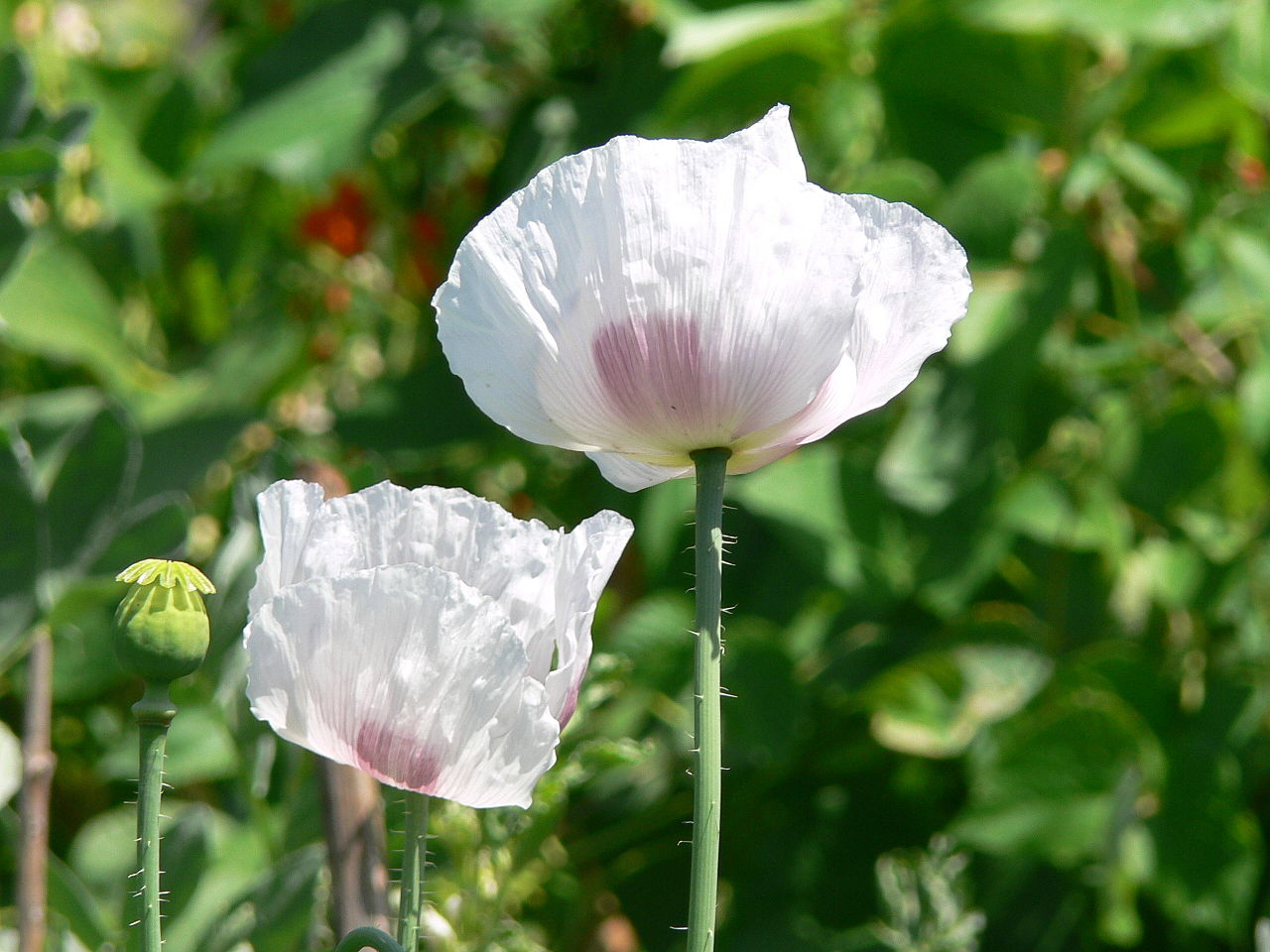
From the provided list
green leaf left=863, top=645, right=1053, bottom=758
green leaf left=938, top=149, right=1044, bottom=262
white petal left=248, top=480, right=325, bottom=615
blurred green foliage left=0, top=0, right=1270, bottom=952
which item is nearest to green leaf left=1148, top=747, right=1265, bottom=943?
blurred green foliage left=0, top=0, right=1270, bottom=952

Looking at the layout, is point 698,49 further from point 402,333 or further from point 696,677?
point 696,677

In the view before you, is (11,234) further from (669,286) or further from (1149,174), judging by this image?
(1149,174)

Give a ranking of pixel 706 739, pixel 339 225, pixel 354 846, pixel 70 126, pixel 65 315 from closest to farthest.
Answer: pixel 706 739, pixel 354 846, pixel 70 126, pixel 65 315, pixel 339 225

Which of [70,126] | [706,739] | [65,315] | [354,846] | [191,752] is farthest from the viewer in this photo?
[65,315]

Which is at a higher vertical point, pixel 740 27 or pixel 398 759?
pixel 398 759

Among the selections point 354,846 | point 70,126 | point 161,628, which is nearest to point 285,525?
point 161,628

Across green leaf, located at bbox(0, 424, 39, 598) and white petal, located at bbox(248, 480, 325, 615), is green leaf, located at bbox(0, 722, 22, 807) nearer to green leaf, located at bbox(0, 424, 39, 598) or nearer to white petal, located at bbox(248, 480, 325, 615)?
green leaf, located at bbox(0, 424, 39, 598)

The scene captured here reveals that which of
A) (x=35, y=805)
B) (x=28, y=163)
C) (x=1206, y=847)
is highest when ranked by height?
Answer: (x=28, y=163)
